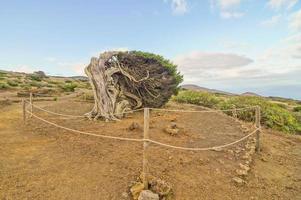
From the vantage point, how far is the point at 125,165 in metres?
5.77

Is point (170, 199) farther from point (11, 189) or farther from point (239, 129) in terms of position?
point (239, 129)

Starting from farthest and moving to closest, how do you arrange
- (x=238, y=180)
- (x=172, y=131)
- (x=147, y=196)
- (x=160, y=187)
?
(x=172, y=131)
(x=238, y=180)
(x=160, y=187)
(x=147, y=196)

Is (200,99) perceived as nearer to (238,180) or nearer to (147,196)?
(238,180)

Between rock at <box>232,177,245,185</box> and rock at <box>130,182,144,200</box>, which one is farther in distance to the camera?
rock at <box>232,177,245,185</box>

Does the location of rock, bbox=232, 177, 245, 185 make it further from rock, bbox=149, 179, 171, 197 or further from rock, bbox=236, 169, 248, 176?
rock, bbox=149, 179, 171, 197

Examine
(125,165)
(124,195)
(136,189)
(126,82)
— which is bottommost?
(124,195)

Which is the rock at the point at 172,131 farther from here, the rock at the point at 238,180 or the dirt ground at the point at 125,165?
the rock at the point at 238,180

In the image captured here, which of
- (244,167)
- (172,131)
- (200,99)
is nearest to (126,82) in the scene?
(172,131)

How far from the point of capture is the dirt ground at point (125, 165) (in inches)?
195

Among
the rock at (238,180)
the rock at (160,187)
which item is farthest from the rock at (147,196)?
the rock at (238,180)

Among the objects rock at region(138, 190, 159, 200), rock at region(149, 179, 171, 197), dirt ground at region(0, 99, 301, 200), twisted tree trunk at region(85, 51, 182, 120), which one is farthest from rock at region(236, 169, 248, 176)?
twisted tree trunk at region(85, 51, 182, 120)

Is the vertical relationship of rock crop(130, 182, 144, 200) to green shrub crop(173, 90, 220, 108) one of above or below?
below

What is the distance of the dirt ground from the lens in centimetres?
496

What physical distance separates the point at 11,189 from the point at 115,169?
1871 mm
